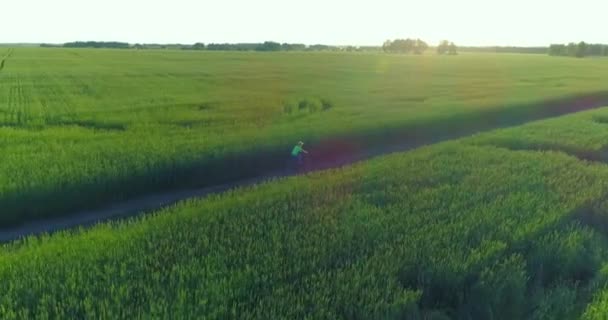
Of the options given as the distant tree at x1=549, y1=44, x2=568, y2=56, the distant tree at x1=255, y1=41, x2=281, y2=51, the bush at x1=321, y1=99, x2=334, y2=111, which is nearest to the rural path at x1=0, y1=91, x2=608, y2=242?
the bush at x1=321, y1=99, x2=334, y2=111

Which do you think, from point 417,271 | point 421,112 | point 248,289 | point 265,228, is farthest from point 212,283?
point 421,112

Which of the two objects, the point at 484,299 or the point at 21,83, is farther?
the point at 21,83

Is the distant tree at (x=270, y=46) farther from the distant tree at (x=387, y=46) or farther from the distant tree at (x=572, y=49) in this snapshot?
the distant tree at (x=572, y=49)

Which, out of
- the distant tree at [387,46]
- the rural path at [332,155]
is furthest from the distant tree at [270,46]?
the rural path at [332,155]

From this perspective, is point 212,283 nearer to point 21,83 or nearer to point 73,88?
point 73,88

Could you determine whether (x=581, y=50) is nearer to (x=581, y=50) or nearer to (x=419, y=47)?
(x=581, y=50)

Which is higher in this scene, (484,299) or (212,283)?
(212,283)

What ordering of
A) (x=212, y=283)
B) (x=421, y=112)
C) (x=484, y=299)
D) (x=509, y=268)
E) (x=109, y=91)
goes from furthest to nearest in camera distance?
(x=109, y=91), (x=421, y=112), (x=509, y=268), (x=484, y=299), (x=212, y=283)

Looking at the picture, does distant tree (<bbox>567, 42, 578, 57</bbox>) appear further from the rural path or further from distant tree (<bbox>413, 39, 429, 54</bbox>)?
the rural path
